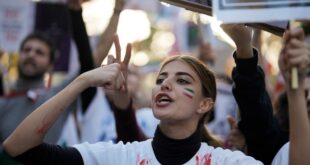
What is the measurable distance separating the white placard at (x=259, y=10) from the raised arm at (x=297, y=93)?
3.0 inches

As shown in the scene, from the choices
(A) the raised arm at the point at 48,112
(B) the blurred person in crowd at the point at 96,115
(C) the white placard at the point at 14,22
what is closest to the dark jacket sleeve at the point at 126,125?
(B) the blurred person in crowd at the point at 96,115

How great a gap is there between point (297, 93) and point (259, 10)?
35 cm

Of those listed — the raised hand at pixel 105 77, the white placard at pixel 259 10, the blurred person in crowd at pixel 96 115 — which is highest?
the white placard at pixel 259 10

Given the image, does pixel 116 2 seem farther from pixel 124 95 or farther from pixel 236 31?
pixel 236 31

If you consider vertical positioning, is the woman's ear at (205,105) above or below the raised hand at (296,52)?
below

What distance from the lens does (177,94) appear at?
10.3 ft

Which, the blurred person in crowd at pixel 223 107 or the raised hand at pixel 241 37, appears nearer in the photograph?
the raised hand at pixel 241 37

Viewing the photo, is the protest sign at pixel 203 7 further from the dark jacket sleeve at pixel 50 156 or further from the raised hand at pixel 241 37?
the dark jacket sleeve at pixel 50 156

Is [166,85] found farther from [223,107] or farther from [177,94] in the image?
[223,107]

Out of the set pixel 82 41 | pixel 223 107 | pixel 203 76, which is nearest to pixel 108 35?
pixel 82 41

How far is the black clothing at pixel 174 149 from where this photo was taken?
300 centimetres

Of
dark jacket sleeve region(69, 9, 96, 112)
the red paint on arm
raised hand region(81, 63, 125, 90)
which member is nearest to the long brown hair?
raised hand region(81, 63, 125, 90)

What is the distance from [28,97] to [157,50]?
2336 cm

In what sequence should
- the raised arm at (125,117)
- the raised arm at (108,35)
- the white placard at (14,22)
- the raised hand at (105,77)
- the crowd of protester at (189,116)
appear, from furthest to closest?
the white placard at (14,22) → the raised arm at (108,35) → the raised arm at (125,117) → the raised hand at (105,77) → the crowd of protester at (189,116)
